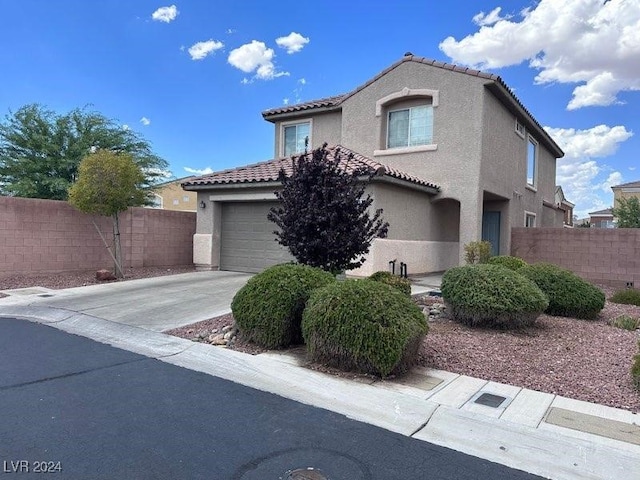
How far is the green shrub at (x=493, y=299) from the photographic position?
804 cm

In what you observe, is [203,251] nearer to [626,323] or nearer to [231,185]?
[231,185]

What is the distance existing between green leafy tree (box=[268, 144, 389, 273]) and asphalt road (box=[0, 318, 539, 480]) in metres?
3.85

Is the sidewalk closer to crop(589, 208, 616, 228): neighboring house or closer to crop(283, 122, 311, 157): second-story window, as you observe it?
crop(283, 122, 311, 157): second-story window

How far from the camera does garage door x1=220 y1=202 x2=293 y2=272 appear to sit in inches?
598

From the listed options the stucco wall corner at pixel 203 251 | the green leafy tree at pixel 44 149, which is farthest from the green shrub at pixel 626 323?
the green leafy tree at pixel 44 149

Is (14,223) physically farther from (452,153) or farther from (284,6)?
(452,153)

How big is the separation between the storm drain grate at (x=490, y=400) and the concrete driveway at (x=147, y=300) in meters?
5.32

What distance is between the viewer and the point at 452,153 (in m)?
15.7

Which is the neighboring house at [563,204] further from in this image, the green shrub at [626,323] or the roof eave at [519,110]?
the green shrub at [626,323]

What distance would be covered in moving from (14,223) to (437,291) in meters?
11.6

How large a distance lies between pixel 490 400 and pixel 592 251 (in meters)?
13.0

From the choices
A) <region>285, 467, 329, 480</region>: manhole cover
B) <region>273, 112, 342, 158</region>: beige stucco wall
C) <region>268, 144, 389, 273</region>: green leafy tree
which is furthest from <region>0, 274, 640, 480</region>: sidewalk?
<region>273, 112, 342, 158</region>: beige stucco wall

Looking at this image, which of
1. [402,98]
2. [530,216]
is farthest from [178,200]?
[402,98]

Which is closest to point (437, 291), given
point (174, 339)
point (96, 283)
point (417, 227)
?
point (417, 227)
